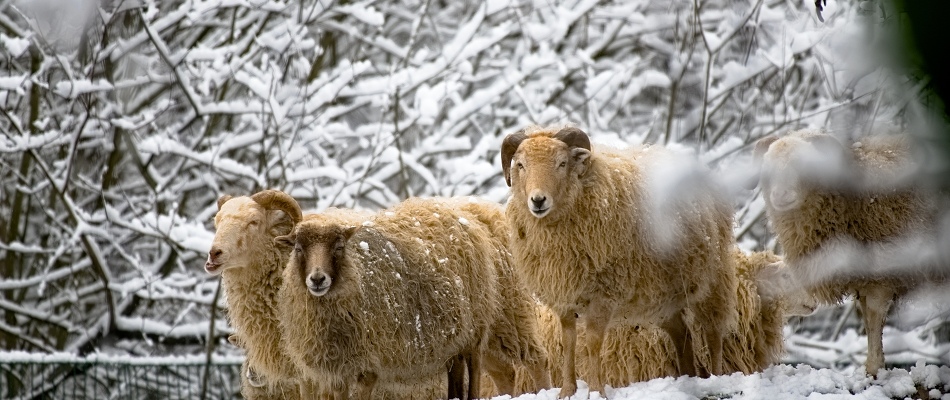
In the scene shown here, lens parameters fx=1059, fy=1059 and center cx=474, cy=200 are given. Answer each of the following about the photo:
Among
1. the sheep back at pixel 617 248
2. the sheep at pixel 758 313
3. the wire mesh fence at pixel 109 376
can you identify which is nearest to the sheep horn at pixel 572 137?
the sheep back at pixel 617 248

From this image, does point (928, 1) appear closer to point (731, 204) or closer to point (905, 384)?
point (905, 384)

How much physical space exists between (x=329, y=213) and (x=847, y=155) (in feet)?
11.9

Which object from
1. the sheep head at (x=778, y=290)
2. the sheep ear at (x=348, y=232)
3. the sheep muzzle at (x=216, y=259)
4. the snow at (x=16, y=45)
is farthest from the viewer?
the snow at (x=16, y=45)

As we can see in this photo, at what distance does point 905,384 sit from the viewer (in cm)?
581

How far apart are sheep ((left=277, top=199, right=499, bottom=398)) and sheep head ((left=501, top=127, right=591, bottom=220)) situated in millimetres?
939

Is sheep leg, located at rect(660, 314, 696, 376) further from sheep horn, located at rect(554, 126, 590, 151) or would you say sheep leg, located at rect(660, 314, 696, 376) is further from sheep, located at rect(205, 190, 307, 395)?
sheep, located at rect(205, 190, 307, 395)

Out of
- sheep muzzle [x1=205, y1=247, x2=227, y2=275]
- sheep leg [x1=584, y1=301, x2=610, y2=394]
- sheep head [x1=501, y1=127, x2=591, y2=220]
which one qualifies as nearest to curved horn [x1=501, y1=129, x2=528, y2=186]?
sheep head [x1=501, y1=127, x2=591, y2=220]

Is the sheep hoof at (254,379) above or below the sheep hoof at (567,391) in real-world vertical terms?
above

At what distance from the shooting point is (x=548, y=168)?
6.60 metres

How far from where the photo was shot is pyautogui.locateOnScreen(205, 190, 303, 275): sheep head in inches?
285

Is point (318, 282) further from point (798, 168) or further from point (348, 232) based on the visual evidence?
point (798, 168)

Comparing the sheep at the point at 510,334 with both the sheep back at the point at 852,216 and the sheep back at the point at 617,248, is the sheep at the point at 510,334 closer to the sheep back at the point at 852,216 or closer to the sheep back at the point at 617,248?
the sheep back at the point at 617,248

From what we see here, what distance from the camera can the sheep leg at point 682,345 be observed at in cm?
737

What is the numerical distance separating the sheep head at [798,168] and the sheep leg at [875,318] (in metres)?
0.65
